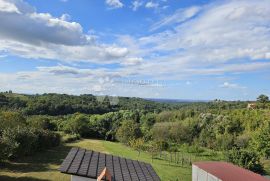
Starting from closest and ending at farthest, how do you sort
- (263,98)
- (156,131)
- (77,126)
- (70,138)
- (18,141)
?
(18,141) → (70,138) → (77,126) → (156,131) → (263,98)

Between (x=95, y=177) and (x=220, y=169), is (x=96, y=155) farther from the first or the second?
(x=220, y=169)

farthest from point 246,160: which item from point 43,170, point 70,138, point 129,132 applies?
point 70,138

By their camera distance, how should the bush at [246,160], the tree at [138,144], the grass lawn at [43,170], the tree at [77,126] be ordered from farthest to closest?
the tree at [77,126], the tree at [138,144], the bush at [246,160], the grass lawn at [43,170]

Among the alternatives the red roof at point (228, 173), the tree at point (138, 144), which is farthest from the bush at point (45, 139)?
the red roof at point (228, 173)

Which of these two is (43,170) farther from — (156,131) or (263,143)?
(156,131)

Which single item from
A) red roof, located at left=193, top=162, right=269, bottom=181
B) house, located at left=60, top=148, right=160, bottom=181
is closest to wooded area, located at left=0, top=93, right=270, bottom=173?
red roof, located at left=193, top=162, right=269, bottom=181

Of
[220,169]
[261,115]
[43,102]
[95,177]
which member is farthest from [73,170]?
[43,102]

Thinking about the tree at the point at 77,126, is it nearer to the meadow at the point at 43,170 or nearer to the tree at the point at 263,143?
the meadow at the point at 43,170
